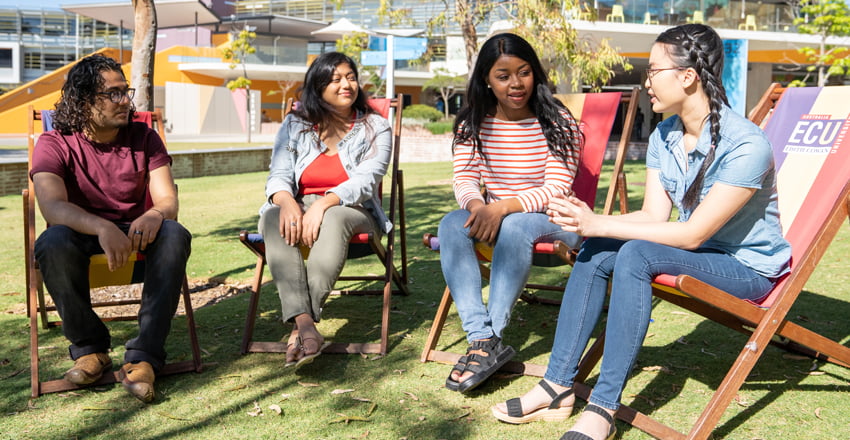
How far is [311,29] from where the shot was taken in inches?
1786

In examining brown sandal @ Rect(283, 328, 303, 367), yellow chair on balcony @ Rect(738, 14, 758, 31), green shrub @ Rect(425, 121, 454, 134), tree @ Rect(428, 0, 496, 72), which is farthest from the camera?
yellow chair on balcony @ Rect(738, 14, 758, 31)

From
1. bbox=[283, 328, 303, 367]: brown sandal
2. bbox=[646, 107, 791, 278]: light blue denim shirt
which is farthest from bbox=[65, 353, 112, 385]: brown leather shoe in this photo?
bbox=[646, 107, 791, 278]: light blue denim shirt

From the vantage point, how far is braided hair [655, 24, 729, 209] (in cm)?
231

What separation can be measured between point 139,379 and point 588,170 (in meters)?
2.08

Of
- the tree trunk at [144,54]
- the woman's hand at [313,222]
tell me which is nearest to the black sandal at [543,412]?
the woman's hand at [313,222]

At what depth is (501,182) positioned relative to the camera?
322cm

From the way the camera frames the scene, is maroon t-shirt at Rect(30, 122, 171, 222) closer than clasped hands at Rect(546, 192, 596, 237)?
No

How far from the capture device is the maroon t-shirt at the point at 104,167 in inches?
119

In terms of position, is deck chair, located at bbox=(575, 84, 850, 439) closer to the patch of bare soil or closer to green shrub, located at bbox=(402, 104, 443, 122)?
the patch of bare soil

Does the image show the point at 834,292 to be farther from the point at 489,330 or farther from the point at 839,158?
the point at 489,330

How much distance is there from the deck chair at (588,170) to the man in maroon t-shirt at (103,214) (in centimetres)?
105

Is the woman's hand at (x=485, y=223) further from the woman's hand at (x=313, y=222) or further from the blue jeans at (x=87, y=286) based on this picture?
the blue jeans at (x=87, y=286)

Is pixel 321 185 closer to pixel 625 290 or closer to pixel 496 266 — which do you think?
pixel 496 266

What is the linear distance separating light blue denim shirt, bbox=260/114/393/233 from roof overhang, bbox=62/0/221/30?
37.7 meters
